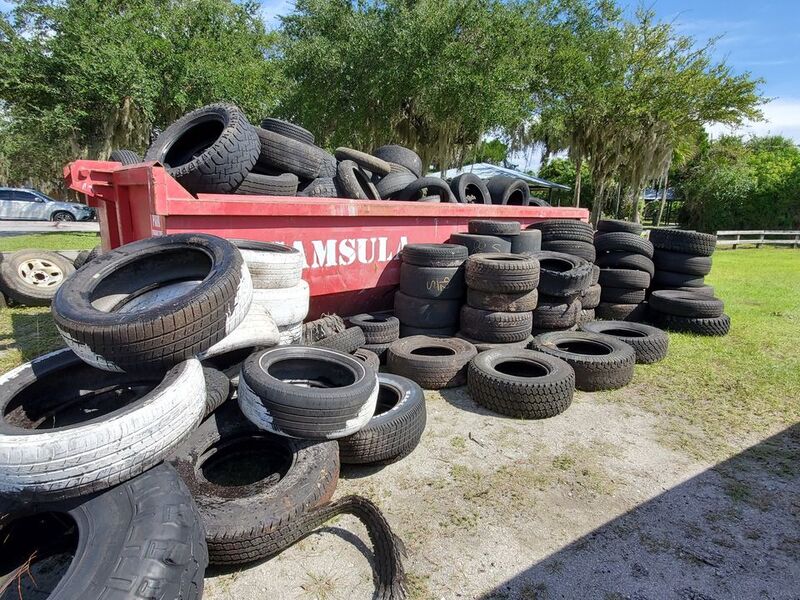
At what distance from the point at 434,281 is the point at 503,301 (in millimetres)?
798

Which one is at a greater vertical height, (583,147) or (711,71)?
(711,71)

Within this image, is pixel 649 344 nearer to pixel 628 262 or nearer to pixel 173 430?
pixel 628 262

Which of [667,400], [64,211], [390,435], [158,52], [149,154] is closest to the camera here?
[390,435]

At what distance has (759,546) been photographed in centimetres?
253

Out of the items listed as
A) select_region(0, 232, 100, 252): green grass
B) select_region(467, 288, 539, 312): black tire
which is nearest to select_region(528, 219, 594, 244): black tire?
select_region(467, 288, 539, 312): black tire

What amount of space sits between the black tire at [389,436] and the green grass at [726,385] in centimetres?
211

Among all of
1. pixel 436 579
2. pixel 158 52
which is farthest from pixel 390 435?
pixel 158 52

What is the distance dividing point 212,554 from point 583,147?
2204 cm

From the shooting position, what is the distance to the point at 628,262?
21.4 feet

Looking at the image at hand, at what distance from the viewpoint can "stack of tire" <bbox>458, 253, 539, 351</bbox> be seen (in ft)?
15.8

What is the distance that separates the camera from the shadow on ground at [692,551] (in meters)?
2.23

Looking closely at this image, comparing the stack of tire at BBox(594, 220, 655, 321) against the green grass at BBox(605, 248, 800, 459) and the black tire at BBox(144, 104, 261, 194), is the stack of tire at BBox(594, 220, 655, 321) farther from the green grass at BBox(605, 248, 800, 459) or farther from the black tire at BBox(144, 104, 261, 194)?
the black tire at BBox(144, 104, 261, 194)

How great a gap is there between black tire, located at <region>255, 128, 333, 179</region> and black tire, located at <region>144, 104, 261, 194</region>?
14.6 inches

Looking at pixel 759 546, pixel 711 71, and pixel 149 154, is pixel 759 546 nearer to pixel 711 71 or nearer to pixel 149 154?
pixel 149 154
